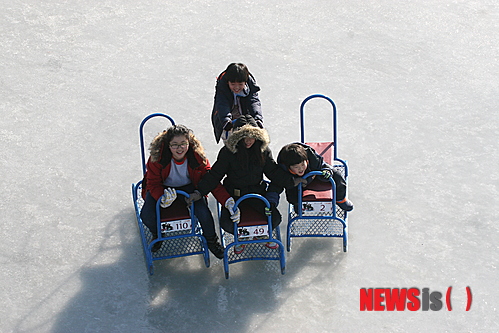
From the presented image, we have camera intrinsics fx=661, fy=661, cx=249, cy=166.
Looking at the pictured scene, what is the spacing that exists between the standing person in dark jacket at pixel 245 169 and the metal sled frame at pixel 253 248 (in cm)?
12

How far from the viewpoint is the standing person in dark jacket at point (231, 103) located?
5449 mm

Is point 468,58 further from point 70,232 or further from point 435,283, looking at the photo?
point 70,232

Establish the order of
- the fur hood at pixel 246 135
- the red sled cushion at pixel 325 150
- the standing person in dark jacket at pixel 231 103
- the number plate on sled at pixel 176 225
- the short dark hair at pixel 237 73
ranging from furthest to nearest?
the red sled cushion at pixel 325 150, the standing person in dark jacket at pixel 231 103, the short dark hair at pixel 237 73, the number plate on sled at pixel 176 225, the fur hood at pixel 246 135

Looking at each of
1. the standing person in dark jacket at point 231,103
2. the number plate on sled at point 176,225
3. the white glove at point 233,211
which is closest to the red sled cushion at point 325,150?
the standing person in dark jacket at point 231,103

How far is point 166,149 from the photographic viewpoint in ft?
16.0

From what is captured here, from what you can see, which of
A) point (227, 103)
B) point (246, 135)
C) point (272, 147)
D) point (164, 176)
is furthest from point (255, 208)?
point (272, 147)

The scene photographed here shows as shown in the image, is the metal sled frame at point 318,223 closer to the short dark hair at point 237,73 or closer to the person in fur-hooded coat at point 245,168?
the person in fur-hooded coat at point 245,168

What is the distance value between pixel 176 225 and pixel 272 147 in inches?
73.5

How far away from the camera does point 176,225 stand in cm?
487

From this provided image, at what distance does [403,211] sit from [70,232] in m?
2.80

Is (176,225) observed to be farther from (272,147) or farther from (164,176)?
(272,147)

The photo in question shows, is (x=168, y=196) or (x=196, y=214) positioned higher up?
(x=168, y=196)

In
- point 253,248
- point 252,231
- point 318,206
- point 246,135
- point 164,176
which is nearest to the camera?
point 246,135

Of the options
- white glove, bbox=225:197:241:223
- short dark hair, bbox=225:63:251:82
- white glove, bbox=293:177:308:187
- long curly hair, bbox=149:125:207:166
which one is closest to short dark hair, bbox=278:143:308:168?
white glove, bbox=293:177:308:187
